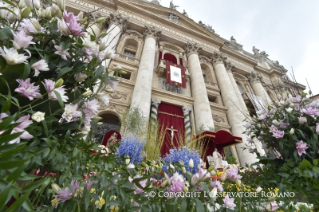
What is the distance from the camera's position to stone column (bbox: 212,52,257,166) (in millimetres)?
8292

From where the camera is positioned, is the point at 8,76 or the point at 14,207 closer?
the point at 14,207

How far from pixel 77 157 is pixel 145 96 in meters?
7.17

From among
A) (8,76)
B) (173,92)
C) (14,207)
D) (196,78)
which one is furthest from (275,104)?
(196,78)

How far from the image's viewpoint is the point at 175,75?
10117 millimetres

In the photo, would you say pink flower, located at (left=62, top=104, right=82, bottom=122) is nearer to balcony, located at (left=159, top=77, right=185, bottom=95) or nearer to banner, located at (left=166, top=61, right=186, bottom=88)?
banner, located at (left=166, top=61, right=186, bottom=88)

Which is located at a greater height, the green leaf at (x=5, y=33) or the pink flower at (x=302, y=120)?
the pink flower at (x=302, y=120)

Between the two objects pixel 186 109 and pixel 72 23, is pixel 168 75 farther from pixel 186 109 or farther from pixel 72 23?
pixel 72 23

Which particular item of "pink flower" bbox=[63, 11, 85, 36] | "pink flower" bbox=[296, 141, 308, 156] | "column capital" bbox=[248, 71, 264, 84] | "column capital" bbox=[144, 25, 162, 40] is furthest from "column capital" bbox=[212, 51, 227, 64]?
"pink flower" bbox=[63, 11, 85, 36]

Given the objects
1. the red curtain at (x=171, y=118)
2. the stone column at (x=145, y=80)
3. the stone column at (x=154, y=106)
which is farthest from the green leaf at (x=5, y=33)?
the red curtain at (x=171, y=118)

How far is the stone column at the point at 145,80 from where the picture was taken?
738 cm

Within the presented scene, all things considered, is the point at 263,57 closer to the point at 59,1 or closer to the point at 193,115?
the point at 193,115

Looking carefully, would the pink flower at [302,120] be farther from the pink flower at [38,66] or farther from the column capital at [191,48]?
the column capital at [191,48]

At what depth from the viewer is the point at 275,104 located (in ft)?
6.63

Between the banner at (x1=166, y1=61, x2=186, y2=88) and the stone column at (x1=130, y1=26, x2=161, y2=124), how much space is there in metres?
1.32
